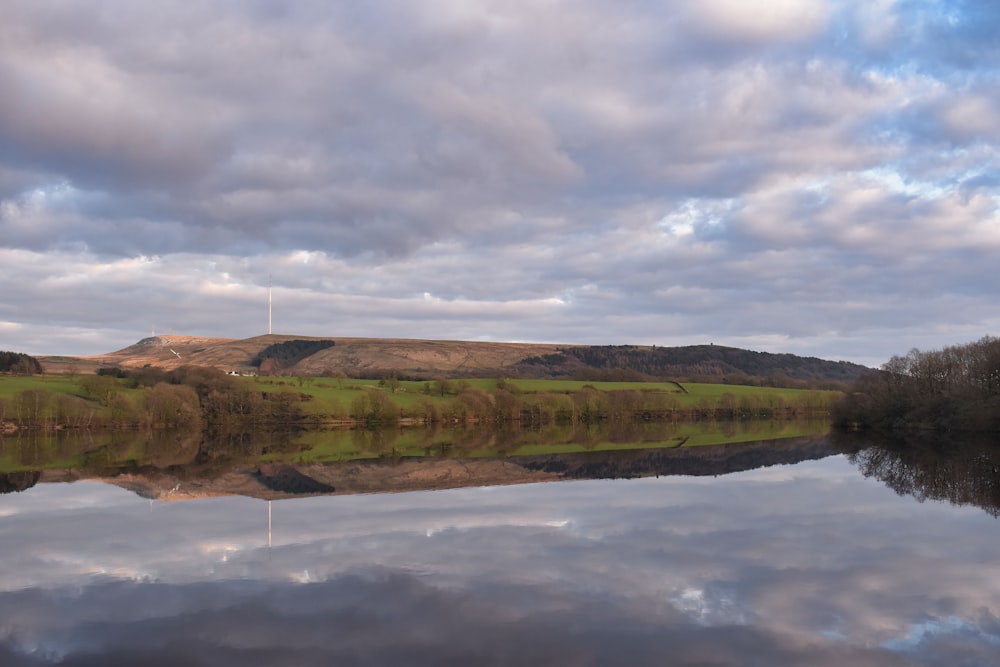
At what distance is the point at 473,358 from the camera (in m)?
182

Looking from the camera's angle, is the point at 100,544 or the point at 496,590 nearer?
the point at 496,590

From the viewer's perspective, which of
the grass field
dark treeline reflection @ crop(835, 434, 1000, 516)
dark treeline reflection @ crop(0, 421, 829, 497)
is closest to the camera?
dark treeline reflection @ crop(835, 434, 1000, 516)

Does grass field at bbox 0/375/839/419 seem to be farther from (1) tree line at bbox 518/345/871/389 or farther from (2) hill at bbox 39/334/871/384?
(1) tree line at bbox 518/345/871/389

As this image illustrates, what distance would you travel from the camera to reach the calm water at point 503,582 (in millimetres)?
10156

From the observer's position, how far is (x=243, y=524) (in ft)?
68.1

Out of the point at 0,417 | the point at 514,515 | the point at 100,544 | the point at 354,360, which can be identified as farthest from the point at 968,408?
the point at 354,360

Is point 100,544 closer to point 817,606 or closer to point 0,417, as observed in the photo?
point 817,606

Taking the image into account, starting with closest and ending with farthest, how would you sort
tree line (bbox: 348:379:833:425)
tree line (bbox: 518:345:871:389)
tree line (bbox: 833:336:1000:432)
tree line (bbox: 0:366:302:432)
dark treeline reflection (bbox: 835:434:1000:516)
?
1. dark treeline reflection (bbox: 835:434:1000:516)
2. tree line (bbox: 833:336:1000:432)
3. tree line (bbox: 0:366:302:432)
4. tree line (bbox: 348:379:833:425)
5. tree line (bbox: 518:345:871:389)

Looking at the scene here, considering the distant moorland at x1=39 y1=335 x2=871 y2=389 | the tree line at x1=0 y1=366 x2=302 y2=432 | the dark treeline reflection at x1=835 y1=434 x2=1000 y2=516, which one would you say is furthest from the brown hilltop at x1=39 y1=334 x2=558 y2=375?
the dark treeline reflection at x1=835 y1=434 x2=1000 y2=516

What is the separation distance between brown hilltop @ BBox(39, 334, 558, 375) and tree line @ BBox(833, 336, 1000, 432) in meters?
95.0

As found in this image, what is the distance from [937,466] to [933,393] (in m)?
38.8

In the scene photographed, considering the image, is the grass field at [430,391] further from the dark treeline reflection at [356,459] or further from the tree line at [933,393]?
the tree line at [933,393]

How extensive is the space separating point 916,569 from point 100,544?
1757 centimetres

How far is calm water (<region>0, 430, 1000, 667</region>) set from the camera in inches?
400
